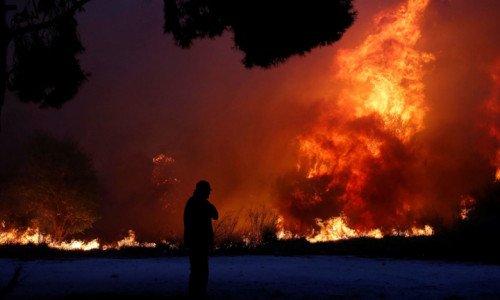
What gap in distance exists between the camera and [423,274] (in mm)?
8453

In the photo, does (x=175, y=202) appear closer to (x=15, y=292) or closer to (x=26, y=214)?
(x=26, y=214)

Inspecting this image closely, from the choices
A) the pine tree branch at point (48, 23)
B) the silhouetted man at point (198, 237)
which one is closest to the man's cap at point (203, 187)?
the silhouetted man at point (198, 237)

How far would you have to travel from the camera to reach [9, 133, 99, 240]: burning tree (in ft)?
98.5

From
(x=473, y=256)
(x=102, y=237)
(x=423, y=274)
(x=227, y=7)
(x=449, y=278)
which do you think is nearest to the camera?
(x=227, y=7)

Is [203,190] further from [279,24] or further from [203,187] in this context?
[279,24]

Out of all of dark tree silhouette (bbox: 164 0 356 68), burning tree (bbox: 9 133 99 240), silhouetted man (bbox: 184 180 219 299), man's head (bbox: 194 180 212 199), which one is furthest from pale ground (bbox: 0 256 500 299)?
burning tree (bbox: 9 133 99 240)

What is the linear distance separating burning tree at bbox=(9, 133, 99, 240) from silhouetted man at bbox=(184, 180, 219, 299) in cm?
2772

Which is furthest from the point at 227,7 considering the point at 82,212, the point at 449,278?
the point at 82,212

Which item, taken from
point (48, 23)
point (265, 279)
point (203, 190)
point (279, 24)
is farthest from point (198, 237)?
point (48, 23)

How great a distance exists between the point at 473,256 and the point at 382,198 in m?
18.9

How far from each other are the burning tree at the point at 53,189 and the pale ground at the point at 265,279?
21813 mm

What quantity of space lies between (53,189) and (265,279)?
89.4 feet

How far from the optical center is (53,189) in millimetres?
30062

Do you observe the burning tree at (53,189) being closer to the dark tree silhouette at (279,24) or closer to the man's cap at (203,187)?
the dark tree silhouette at (279,24)
